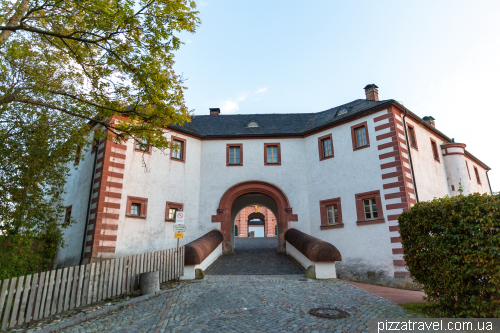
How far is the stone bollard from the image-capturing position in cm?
975

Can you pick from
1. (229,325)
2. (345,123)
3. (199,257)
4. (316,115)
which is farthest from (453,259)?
(316,115)

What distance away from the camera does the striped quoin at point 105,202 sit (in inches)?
535

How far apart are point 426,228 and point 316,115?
52.6 feet

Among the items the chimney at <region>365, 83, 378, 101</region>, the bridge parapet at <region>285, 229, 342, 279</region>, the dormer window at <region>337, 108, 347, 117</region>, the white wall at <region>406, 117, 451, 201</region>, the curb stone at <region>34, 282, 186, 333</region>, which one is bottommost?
the curb stone at <region>34, 282, 186, 333</region>

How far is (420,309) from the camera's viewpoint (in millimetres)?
7332

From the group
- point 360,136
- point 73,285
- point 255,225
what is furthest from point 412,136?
point 255,225

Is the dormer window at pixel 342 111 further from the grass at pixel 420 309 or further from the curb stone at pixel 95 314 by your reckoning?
the curb stone at pixel 95 314

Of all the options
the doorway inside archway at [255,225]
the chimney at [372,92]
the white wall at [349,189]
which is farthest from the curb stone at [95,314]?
the doorway inside archway at [255,225]

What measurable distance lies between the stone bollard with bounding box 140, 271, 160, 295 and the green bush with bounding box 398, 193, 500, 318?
7531 millimetres

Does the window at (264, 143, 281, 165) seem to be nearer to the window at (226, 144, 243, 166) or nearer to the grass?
the window at (226, 144, 243, 166)

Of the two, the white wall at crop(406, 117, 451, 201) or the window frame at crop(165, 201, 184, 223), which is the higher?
the white wall at crop(406, 117, 451, 201)

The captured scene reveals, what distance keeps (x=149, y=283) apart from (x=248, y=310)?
394 centimetres

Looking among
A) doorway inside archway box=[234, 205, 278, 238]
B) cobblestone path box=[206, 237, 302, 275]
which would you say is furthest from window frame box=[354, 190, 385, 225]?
doorway inside archway box=[234, 205, 278, 238]

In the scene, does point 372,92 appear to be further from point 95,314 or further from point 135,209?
point 95,314
